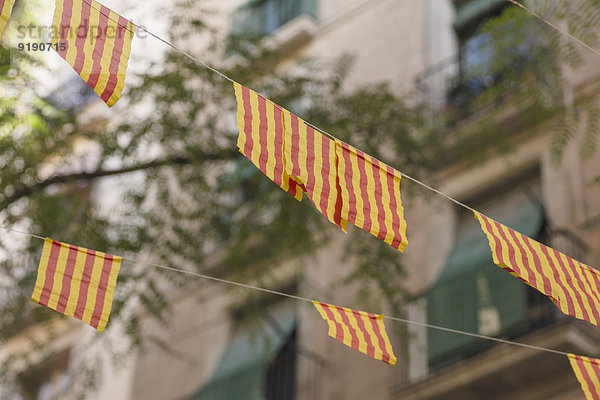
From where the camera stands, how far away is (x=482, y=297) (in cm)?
1345

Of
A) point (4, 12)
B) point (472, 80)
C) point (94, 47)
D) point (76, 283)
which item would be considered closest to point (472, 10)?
point (472, 80)

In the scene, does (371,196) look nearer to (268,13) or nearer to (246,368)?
(246,368)

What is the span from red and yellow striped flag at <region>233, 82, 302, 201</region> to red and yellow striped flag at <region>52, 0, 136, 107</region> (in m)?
0.80

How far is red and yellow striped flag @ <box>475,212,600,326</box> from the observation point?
8016mm

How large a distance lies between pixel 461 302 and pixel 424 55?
4275 millimetres

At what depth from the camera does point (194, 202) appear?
44.5ft

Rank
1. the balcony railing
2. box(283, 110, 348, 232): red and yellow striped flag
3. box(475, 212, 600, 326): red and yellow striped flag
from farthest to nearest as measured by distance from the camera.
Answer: the balcony railing < box(475, 212, 600, 326): red and yellow striped flag < box(283, 110, 348, 232): red and yellow striped flag

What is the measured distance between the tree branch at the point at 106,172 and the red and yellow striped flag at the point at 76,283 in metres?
3.24

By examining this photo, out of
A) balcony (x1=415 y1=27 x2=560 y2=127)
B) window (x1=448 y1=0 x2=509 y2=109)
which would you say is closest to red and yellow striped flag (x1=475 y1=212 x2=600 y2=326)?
balcony (x1=415 y1=27 x2=560 y2=127)

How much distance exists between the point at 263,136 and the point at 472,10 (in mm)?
9433

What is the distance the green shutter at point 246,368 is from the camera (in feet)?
49.9

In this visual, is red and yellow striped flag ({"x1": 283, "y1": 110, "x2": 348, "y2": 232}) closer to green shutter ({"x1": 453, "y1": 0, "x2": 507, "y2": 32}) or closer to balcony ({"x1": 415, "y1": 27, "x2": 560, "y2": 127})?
balcony ({"x1": 415, "y1": 27, "x2": 560, "y2": 127})

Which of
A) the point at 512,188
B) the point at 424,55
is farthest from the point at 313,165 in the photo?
the point at 424,55

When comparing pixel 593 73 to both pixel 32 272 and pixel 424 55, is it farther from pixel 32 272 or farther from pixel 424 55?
pixel 32 272
